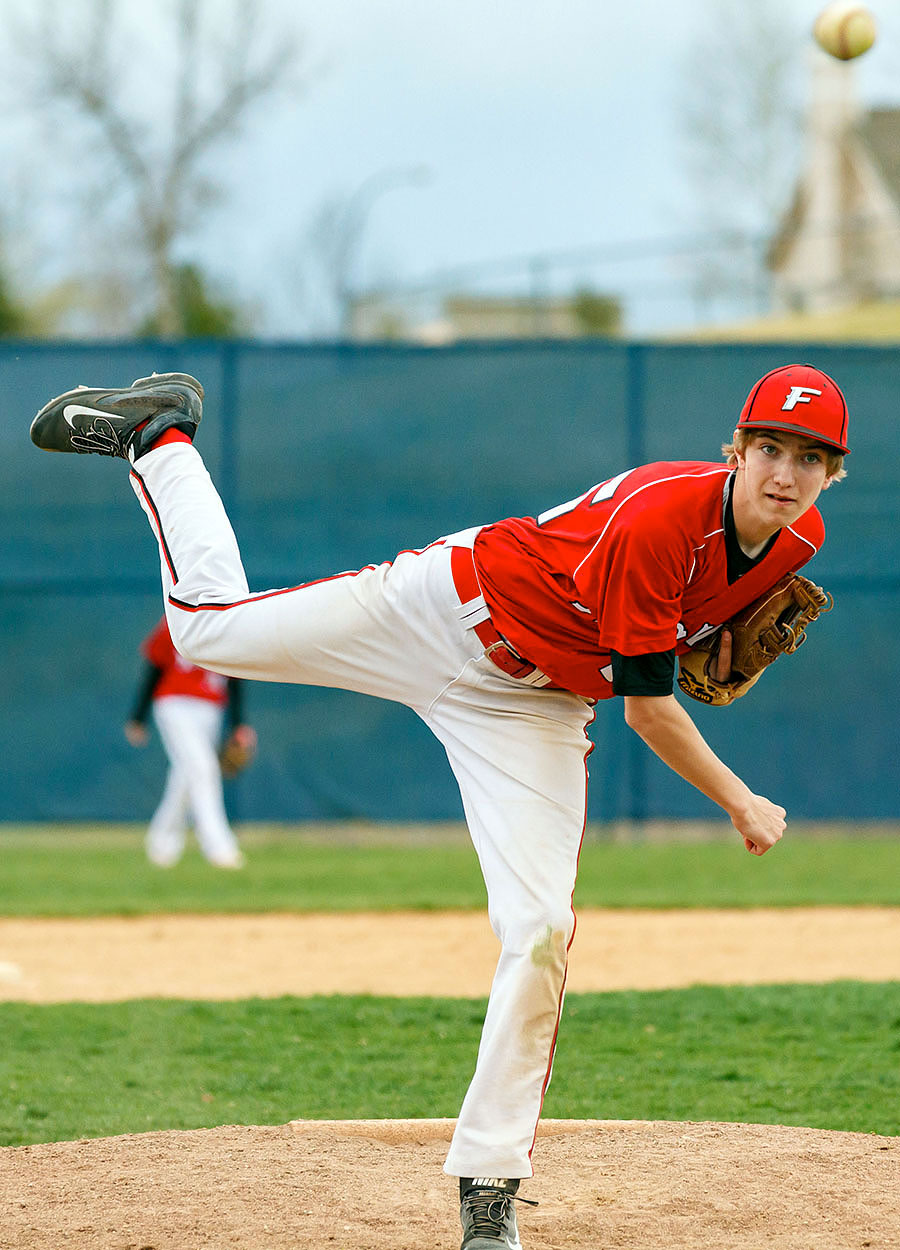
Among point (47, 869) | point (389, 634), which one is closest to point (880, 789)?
point (47, 869)

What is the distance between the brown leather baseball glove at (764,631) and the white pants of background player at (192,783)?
6.21 m

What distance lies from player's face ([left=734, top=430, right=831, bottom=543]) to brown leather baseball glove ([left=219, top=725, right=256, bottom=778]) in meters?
6.79

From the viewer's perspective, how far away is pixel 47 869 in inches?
376

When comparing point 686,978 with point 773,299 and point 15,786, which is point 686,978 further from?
point 773,299

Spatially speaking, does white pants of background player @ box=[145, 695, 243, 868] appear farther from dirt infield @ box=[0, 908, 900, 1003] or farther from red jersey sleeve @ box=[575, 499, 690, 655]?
red jersey sleeve @ box=[575, 499, 690, 655]

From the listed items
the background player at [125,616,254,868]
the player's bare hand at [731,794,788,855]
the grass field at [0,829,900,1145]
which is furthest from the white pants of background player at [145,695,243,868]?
the player's bare hand at [731,794,788,855]

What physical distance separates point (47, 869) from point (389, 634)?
6.66 meters

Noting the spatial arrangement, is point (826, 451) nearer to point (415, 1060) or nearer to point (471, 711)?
point (471, 711)

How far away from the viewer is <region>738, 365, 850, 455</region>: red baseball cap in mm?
3084

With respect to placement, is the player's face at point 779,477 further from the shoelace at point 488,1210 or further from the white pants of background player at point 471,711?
the shoelace at point 488,1210

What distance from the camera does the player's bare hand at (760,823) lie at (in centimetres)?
315

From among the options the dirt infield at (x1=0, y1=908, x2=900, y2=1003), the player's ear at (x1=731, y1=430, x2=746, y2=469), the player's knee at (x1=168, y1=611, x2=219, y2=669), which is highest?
the player's ear at (x1=731, y1=430, x2=746, y2=469)

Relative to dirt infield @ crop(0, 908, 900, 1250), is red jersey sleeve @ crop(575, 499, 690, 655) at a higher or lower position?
higher

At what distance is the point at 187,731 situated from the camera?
9461mm
